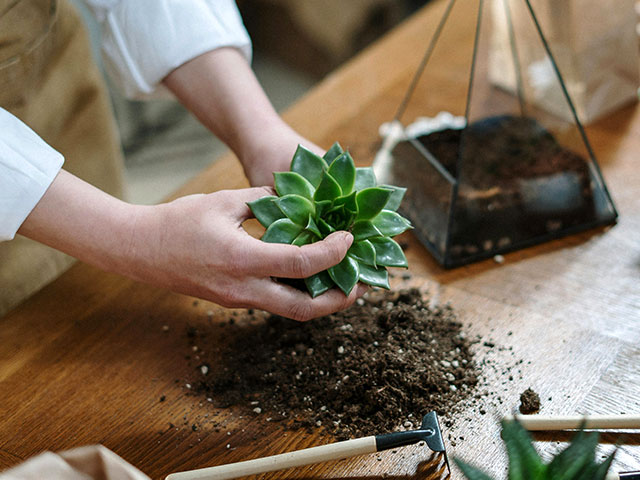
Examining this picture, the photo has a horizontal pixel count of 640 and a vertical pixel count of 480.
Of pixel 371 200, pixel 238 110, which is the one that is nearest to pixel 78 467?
pixel 371 200

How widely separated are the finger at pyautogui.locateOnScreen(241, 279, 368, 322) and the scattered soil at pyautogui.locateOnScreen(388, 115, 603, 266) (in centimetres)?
29

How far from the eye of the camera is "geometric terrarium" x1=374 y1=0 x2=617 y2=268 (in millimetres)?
987

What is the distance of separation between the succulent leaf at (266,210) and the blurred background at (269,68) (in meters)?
1.82

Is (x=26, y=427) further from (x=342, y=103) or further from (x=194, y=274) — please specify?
(x=342, y=103)

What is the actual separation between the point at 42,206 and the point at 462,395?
0.57 metres

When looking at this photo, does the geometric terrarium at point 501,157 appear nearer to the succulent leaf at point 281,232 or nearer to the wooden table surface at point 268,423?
the wooden table surface at point 268,423

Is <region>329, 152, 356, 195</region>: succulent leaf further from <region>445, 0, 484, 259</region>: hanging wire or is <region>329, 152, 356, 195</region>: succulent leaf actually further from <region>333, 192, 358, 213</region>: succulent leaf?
<region>445, 0, 484, 259</region>: hanging wire

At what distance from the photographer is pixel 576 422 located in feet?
2.34

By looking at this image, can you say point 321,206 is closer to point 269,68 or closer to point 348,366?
point 348,366

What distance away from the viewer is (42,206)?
2.60 ft

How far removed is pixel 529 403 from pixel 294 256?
0.33m

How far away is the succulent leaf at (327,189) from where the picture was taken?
0.77 meters

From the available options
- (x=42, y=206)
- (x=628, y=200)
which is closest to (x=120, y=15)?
(x=42, y=206)

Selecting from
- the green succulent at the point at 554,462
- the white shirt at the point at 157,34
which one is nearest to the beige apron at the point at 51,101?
the white shirt at the point at 157,34
